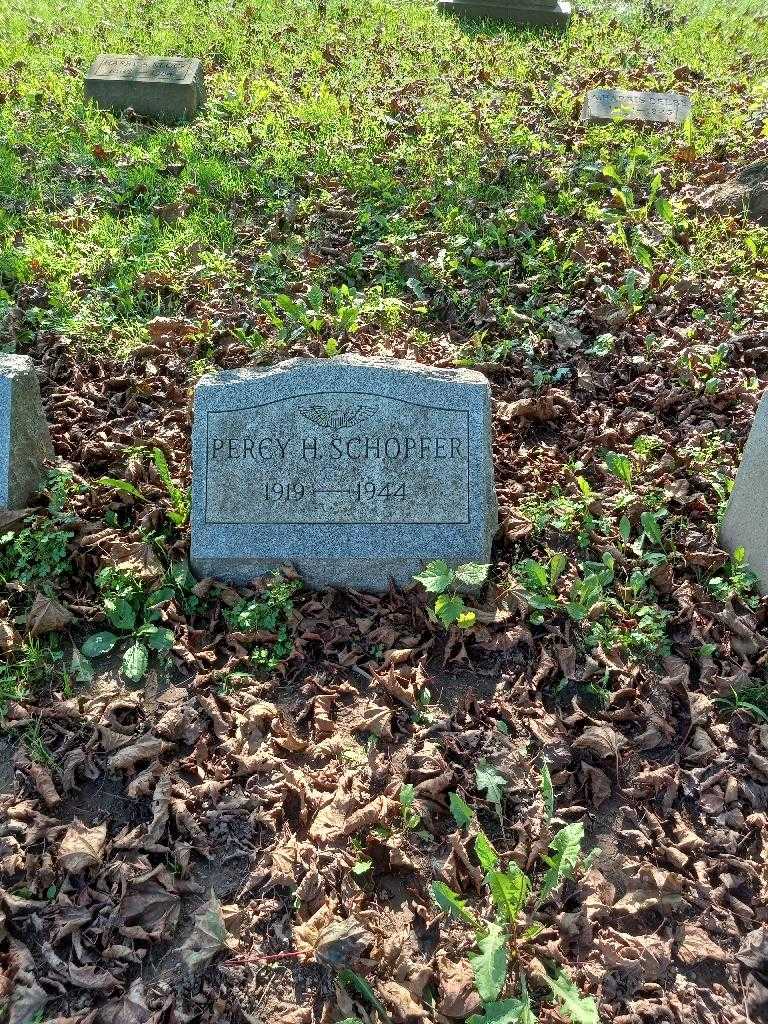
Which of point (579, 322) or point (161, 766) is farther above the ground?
point (579, 322)

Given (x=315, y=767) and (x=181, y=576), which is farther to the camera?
(x=181, y=576)

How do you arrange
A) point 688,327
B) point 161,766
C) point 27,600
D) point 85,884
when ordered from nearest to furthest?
point 85,884 < point 161,766 < point 27,600 < point 688,327

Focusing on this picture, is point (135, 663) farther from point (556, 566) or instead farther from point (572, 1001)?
point (572, 1001)

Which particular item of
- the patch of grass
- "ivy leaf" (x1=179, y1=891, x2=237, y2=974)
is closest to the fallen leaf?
"ivy leaf" (x1=179, y1=891, x2=237, y2=974)

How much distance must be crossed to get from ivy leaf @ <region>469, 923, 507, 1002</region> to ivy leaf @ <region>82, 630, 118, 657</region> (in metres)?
1.87

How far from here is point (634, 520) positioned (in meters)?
3.58

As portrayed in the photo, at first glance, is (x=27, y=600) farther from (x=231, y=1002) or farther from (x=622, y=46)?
(x=622, y=46)

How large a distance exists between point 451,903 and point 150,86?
7.14 meters

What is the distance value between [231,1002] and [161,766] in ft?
2.76

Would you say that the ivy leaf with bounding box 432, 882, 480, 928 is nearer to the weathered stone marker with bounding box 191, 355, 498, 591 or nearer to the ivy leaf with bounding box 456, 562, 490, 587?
the ivy leaf with bounding box 456, 562, 490, 587

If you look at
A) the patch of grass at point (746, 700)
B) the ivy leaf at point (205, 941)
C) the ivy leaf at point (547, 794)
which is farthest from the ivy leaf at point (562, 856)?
the ivy leaf at point (205, 941)

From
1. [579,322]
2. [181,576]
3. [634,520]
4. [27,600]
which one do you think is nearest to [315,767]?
[181,576]

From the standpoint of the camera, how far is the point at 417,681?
3.03 meters

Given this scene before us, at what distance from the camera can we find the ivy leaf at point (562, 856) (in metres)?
2.29
